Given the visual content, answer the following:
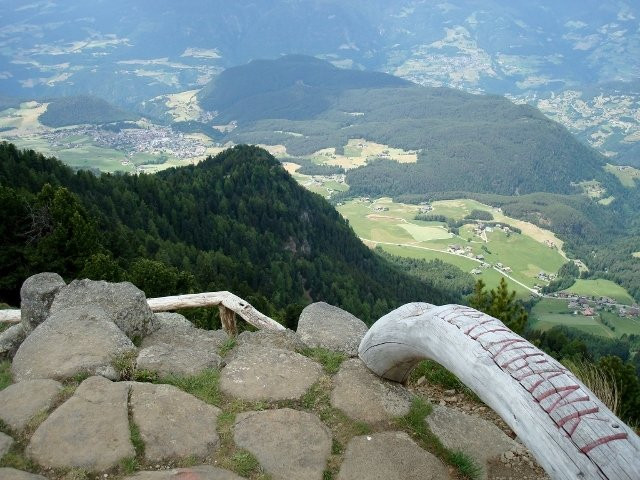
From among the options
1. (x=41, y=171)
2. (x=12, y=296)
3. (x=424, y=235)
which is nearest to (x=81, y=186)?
(x=41, y=171)

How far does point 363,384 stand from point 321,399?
0.59 m

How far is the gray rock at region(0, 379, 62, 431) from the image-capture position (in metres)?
5.33

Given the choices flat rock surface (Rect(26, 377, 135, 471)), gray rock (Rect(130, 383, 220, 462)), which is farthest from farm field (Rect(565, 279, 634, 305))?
flat rock surface (Rect(26, 377, 135, 471))

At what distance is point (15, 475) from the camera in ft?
14.7

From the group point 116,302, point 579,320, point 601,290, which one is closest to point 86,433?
point 116,302

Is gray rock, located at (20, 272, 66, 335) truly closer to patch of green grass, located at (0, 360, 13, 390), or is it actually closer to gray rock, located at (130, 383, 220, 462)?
patch of green grass, located at (0, 360, 13, 390)

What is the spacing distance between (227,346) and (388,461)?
315 centimetres

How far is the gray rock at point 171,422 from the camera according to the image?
199 inches

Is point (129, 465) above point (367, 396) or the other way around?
above

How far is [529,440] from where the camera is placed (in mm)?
3953

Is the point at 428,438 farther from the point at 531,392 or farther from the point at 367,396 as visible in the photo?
the point at 531,392

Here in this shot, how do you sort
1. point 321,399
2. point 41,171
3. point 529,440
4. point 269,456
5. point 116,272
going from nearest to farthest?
point 529,440 < point 269,456 < point 321,399 < point 116,272 < point 41,171

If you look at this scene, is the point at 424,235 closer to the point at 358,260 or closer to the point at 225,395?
the point at 358,260

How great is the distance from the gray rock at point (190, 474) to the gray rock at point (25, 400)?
160 cm
